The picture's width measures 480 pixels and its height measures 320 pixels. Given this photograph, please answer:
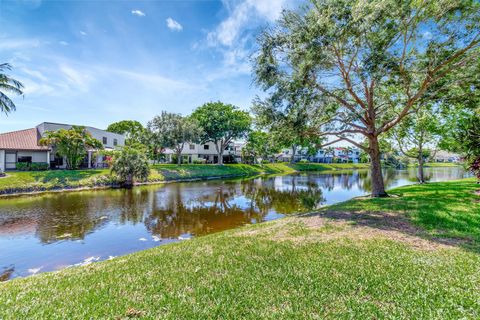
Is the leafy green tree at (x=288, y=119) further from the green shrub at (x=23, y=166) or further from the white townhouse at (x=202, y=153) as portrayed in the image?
the white townhouse at (x=202, y=153)

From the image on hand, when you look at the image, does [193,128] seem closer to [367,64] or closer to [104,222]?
[104,222]

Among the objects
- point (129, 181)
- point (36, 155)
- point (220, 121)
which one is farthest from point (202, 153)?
point (36, 155)

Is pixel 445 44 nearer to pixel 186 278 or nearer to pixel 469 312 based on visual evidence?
pixel 469 312

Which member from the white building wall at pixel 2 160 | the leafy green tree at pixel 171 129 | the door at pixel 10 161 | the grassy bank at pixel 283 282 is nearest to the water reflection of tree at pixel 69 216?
the grassy bank at pixel 283 282

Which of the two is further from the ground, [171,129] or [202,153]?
[171,129]

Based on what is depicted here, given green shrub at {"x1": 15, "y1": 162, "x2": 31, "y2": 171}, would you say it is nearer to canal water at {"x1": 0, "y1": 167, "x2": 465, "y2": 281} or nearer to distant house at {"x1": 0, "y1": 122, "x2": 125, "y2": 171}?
distant house at {"x1": 0, "y1": 122, "x2": 125, "y2": 171}

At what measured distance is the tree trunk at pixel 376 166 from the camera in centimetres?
1380

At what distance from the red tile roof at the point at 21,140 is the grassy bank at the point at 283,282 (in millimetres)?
29810

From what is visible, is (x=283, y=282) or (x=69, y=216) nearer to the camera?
(x=283, y=282)

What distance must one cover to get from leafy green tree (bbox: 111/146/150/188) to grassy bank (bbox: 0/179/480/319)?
22101mm

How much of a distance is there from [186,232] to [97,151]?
85.4ft

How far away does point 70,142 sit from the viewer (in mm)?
26875

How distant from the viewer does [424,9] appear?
9.66 m

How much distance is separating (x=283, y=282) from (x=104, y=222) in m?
11.3
